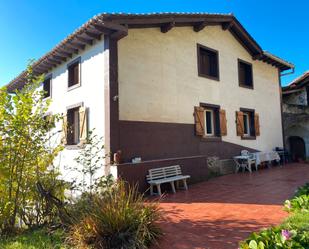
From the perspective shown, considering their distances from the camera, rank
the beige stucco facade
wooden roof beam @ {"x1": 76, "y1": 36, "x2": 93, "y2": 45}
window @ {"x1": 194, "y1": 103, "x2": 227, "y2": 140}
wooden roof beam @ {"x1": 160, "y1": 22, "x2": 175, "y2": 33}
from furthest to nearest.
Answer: window @ {"x1": 194, "y1": 103, "x2": 227, "y2": 140}
wooden roof beam @ {"x1": 160, "y1": 22, "x2": 175, "y2": 33}
wooden roof beam @ {"x1": 76, "y1": 36, "x2": 93, "y2": 45}
the beige stucco facade

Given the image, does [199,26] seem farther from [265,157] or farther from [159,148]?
[265,157]

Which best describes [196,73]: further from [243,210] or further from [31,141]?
[31,141]

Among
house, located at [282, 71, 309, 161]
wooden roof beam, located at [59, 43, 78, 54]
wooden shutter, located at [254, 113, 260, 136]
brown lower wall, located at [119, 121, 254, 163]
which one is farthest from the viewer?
house, located at [282, 71, 309, 161]

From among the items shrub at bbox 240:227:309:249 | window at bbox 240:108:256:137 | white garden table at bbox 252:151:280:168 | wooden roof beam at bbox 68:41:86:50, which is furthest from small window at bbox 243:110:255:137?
shrub at bbox 240:227:309:249

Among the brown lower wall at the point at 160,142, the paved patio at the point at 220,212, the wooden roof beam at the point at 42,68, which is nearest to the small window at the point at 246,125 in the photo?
the brown lower wall at the point at 160,142

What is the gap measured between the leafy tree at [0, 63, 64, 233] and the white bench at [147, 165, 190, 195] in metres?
2.96

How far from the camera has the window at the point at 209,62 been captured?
1115 centimetres

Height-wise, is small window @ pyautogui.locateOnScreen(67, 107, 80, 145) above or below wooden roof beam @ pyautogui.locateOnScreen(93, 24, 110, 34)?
below

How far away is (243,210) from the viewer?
5285 millimetres

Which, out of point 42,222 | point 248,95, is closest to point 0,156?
point 42,222

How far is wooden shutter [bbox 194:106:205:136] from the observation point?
999cm

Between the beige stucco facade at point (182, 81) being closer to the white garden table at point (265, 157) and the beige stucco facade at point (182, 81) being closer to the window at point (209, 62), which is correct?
the window at point (209, 62)

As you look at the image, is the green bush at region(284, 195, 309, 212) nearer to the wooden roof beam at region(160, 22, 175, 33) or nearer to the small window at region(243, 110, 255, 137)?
the wooden roof beam at region(160, 22, 175, 33)

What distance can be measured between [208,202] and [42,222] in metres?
3.80
